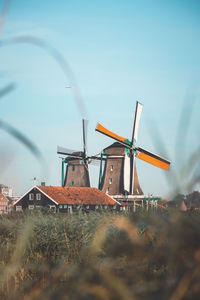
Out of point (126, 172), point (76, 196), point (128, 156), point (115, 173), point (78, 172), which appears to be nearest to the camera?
point (76, 196)

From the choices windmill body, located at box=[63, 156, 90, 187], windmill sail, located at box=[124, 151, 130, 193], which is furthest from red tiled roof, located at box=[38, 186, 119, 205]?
windmill body, located at box=[63, 156, 90, 187]

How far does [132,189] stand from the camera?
143ft

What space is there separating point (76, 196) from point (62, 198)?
1.93 metres

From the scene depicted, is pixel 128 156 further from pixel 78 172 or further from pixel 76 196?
pixel 76 196

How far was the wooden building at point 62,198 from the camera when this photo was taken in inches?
1426

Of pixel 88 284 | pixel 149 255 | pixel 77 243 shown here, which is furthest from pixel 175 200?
pixel 77 243

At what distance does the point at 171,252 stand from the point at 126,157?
42.4 meters

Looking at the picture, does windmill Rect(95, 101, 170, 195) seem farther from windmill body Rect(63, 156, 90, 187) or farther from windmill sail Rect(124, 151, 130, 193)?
windmill body Rect(63, 156, 90, 187)

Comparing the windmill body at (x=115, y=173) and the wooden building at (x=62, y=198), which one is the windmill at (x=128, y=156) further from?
the wooden building at (x=62, y=198)

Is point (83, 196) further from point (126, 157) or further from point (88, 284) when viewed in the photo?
point (88, 284)

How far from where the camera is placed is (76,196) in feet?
125

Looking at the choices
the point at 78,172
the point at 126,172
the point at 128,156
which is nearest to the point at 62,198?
the point at 126,172

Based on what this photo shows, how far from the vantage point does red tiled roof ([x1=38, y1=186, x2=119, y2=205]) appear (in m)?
36.7

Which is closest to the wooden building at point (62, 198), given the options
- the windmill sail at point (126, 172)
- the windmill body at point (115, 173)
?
the windmill sail at point (126, 172)
